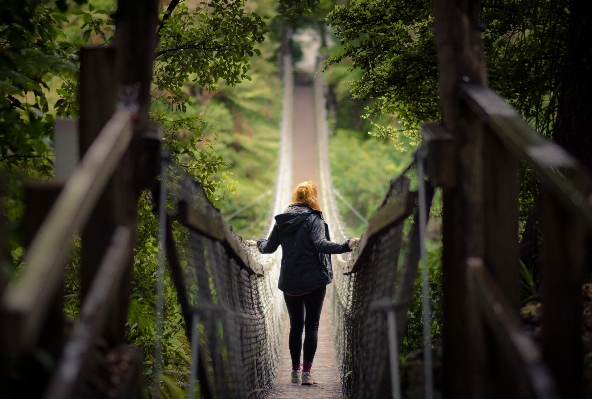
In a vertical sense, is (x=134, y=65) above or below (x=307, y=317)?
above

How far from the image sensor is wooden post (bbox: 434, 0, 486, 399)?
5.01 ft

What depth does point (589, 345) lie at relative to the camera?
1.75 metres

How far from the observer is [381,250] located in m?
2.40

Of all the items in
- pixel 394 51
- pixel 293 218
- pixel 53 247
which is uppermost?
pixel 394 51

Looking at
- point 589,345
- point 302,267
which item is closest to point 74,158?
point 589,345

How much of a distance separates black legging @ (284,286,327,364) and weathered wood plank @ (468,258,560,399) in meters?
2.18

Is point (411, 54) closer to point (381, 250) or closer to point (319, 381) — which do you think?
point (319, 381)

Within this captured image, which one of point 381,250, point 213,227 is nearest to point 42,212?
point 213,227

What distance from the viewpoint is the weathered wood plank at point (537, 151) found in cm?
106

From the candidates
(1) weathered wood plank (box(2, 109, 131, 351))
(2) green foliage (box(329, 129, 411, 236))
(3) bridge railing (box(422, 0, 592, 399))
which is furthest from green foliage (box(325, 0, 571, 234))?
(2) green foliage (box(329, 129, 411, 236))

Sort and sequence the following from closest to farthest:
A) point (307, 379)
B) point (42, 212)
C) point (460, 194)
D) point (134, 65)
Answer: point (42, 212)
point (460, 194)
point (134, 65)
point (307, 379)

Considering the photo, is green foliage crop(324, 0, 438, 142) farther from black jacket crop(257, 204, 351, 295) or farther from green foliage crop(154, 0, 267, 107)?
black jacket crop(257, 204, 351, 295)

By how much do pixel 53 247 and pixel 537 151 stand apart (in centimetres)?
75

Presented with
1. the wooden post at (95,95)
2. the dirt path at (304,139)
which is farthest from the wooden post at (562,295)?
the dirt path at (304,139)
